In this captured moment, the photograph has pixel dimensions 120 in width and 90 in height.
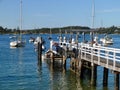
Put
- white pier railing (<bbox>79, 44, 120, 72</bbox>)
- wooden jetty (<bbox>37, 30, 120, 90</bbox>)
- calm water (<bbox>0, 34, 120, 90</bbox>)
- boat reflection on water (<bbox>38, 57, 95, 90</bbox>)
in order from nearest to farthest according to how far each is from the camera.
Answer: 1. white pier railing (<bbox>79, 44, 120, 72</bbox>)
2. wooden jetty (<bbox>37, 30, 120, 90</bbox>)
3. calm water (<bbox>0, 34, 120, 90</bbox>)
4. boat reflection on water (<bbox>38, 57, 95, 90</bbox>)

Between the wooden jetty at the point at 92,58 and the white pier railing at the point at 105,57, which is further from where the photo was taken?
the wooden jetty at the point at 92,58

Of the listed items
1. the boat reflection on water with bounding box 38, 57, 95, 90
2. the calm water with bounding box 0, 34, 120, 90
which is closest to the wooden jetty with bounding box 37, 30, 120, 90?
the boat reflection on water with bounding box 38, 57, 95, 90

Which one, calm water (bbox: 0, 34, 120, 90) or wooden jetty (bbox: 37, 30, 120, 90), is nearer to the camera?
wooden jetty (bbox: 37, 30, 120, 90)

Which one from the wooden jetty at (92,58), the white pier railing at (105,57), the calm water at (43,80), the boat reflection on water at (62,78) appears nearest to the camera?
the white pier railing at (105,57)

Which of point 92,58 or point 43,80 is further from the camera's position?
point 43,80

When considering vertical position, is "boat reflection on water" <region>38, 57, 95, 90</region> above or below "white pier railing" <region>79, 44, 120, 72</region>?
below

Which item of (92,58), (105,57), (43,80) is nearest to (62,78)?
(43,80)

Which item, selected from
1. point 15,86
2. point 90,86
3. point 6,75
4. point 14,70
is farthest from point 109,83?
point 14,70

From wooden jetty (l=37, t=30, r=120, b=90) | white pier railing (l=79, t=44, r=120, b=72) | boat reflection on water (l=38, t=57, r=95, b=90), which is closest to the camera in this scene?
white pier railing (l=79, t=44, r=120, b=72)

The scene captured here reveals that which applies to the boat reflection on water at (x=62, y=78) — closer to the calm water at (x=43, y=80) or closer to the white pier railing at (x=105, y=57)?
the calm water at (x=43, y=80)

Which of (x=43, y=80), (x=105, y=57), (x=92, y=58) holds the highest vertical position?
(x=105, y=57)

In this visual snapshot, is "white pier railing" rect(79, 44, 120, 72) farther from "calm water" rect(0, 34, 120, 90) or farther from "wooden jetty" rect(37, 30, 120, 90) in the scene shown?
Result: "calm water" rect(0, 34, 120, 90)

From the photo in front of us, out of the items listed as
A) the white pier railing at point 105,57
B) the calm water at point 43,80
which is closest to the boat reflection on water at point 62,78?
the calm water at point 43,80

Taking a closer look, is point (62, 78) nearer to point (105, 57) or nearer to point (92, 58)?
point (92, 58)
